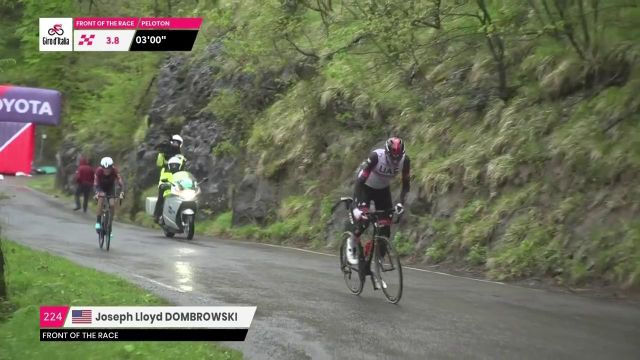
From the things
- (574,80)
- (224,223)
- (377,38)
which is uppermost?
(377,38)

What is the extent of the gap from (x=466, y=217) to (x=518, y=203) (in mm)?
1357

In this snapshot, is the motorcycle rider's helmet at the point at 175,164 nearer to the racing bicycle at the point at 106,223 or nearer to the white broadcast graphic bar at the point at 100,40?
the racing bicycle at the point at 106,223

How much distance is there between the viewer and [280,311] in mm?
9578

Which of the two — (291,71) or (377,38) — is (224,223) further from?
(377,38)

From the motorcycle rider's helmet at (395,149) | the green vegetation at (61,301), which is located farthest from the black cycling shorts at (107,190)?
the motorcycle rider's helmet at (395,149)

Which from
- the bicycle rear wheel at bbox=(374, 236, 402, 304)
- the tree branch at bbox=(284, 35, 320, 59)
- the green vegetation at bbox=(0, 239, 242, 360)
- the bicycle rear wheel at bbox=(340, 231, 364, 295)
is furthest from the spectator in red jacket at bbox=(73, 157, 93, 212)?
the bicycle rear wheel at bbox=(374, 236, 402, 304)

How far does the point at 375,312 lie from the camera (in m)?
9.65

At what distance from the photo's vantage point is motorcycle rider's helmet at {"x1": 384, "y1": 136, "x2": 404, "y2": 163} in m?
10.2

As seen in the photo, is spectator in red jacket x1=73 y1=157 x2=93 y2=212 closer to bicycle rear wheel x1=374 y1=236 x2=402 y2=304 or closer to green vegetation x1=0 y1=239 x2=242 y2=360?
green vegetation x1=0 y1=239 x2=242 y2=360

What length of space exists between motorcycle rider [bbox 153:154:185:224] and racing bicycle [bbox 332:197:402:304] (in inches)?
408

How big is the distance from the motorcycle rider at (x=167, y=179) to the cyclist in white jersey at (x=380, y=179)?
34.6 ft

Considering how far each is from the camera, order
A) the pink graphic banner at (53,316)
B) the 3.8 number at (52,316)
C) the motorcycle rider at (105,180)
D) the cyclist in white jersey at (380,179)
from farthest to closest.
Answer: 1. the motorcycle rider at (105,180)
2. the cyclist in white jersey at (380,179)
3. the 3.8 number at (52,316)
4. the pink graphic banner at (53,316)

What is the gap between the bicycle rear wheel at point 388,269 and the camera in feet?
34.0

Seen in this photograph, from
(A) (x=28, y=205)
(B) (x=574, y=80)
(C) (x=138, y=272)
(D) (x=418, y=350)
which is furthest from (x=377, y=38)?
(A) (x=28, y=205)
